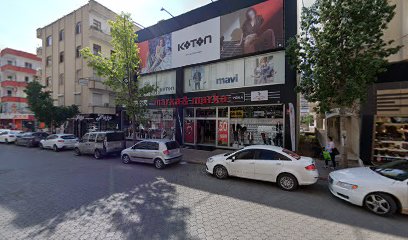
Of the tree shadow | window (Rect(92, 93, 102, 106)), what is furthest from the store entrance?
window (Rect(92, 93, 102, 106))

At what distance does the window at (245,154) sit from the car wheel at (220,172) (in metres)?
0.77

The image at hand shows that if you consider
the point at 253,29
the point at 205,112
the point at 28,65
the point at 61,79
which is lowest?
the point at 205,112

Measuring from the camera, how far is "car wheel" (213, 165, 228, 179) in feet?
25.3

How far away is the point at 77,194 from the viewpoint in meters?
6.08

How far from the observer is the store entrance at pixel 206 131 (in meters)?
14.8

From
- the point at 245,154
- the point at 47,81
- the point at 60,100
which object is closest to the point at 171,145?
the point at 245,154

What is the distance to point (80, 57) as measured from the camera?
877 inches

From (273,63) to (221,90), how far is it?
12.9 feet

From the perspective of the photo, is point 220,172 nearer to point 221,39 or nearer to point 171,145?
point 171,145

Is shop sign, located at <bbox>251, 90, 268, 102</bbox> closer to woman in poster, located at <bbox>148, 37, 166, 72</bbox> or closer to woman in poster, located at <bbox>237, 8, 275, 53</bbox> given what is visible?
woman in poster, located at <bbox>237, 8, 275, 53</bbox>

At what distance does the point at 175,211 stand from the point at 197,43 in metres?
13.0

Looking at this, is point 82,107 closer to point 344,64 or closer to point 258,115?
point 258,115

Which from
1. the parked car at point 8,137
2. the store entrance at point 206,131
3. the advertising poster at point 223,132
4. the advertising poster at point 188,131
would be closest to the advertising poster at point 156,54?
the advertising poster at point 188,131

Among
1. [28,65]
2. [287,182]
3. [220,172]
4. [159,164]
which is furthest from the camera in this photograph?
[28,65]
